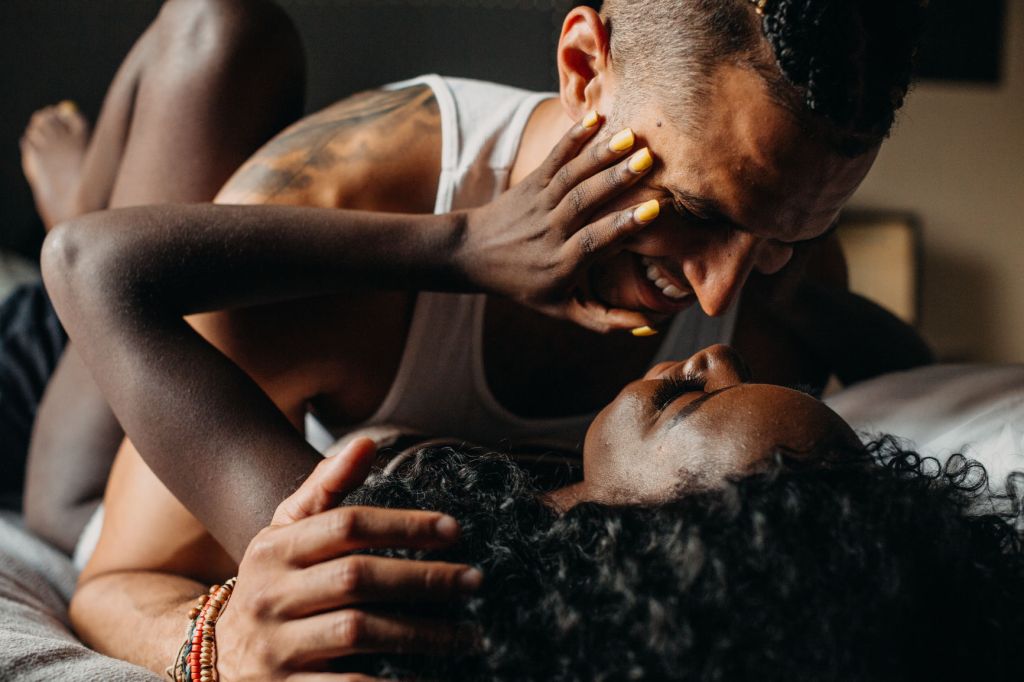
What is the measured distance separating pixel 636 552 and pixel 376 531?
0.17 meters

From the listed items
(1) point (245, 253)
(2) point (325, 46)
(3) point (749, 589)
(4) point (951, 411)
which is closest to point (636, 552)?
(3) point (749, 589)

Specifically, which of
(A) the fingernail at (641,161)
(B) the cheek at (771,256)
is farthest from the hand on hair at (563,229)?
(B) the cheek at (771,256)

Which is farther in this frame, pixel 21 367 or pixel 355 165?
pixel 21 367

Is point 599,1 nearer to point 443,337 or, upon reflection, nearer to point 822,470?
point 443,337

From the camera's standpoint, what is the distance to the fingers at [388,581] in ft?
1.96

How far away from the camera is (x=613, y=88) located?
93 cm

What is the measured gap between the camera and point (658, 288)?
0.95 meters

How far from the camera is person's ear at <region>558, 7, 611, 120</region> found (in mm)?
944

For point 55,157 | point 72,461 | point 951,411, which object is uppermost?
point 55,157

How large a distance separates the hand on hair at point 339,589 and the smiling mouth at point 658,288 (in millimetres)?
411

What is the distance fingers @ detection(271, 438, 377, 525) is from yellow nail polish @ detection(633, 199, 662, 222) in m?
0.33

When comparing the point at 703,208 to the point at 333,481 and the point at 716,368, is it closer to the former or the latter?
the point at 716,368

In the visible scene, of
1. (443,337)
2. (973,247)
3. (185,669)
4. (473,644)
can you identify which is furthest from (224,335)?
(973,247)

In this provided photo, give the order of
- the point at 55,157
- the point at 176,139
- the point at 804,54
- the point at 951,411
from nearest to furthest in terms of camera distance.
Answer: the point at 804,54 < the point at 951,411 < the point at 176,139 < the point at 55,157
